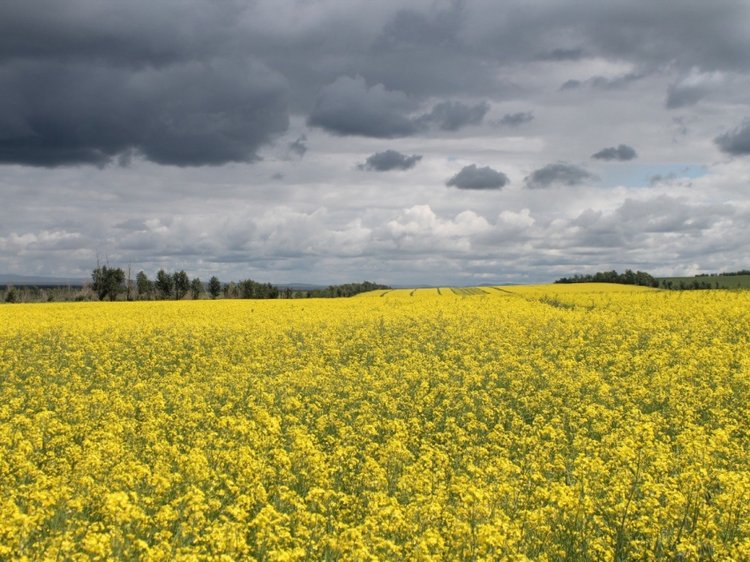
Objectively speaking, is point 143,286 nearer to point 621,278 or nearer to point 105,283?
point 105,283

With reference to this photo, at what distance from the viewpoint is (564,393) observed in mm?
15125

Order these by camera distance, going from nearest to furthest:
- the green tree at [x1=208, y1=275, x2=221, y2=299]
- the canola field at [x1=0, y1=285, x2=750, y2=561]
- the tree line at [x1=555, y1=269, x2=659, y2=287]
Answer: the canola field at [x1=0, y1=285, x2=750, y2=561]
the tree line at [x1=555, y1=269, x2=659, y2=287]
the green tree at [x1=208, y1=275, x2=221, y2=299]

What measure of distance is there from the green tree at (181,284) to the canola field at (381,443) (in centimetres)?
10233

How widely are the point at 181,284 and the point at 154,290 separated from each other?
549 cm

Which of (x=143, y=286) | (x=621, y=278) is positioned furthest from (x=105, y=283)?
(x=621, y=278)

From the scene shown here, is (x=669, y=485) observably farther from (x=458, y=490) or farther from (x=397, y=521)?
(x=397, y=521)

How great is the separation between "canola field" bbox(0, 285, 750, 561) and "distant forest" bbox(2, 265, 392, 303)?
90.0 metres

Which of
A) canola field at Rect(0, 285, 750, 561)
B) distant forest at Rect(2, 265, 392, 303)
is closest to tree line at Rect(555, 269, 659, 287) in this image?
distant forest at Rect(2, 265, 392, 303)

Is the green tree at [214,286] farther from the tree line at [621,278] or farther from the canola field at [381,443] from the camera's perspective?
the canola field at [381,443]

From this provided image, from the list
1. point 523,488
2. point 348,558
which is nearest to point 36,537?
point 348,558

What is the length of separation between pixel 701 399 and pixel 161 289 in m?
120

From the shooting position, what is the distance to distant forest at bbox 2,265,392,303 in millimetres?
112562

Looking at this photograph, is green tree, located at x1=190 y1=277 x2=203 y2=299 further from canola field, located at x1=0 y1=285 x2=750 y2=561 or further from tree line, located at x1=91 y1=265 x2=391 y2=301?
canola field, located at x1=0 y1=285 x2=750 y2=561

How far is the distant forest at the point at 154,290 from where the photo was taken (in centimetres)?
11256
